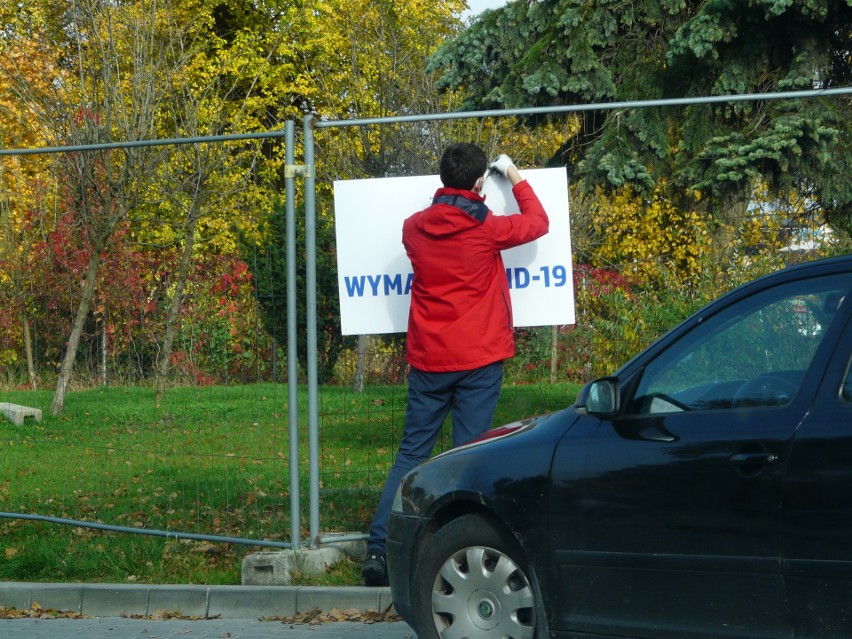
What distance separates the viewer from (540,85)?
15594 millimetres

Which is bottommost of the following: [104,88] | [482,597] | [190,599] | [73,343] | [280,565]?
[190,599]

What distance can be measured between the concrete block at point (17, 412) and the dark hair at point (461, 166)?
3.42 metres

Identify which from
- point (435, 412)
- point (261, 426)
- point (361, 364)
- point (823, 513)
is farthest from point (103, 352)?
point (823, 513)

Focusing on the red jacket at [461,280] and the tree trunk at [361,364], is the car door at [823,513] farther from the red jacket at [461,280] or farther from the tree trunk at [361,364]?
the tree trunk at [361,364]

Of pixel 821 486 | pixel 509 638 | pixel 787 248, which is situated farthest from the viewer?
pixel 787 248

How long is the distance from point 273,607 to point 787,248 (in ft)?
11.1

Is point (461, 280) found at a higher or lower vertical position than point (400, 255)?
lower

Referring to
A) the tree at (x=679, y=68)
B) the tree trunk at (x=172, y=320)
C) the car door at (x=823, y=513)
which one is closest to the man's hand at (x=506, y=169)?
the tree trunk at (x=172, y=320)

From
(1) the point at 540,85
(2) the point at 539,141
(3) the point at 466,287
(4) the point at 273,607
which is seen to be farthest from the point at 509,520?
(1) the point at 540,85

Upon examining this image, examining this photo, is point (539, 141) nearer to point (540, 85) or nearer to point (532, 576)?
point (532, 576)

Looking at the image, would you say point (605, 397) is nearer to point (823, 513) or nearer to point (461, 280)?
point (823, 513)

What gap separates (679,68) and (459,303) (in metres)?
9.60

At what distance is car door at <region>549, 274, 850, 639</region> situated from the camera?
412 cm

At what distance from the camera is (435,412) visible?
6.73m
